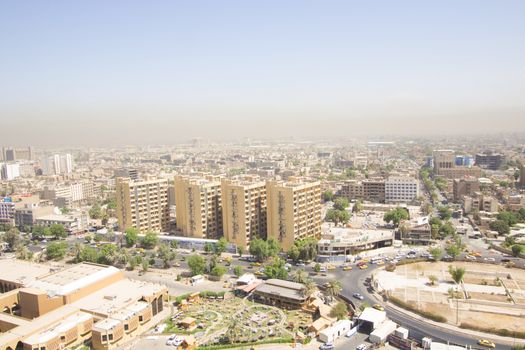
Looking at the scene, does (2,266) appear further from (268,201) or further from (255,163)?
(255,163)

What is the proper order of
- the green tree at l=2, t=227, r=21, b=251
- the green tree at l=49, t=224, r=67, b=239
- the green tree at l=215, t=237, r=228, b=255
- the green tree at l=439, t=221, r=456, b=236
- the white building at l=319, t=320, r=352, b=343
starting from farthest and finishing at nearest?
the green tree at l=49, t=224, r=67, b=239 → the green tree at l=2, t=227, r=21, b=251 → the green tree at l=439, t=221, r=456, b=236 → the green tree at l=215, t=237, r=228, b=255 → the white building at l=319, t=320, r=352, b=343

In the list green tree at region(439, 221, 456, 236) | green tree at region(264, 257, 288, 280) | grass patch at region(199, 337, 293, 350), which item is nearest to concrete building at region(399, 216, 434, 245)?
green tree at region(439, 221, 456, 236)

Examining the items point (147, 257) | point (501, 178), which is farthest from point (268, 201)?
point (501, 178)

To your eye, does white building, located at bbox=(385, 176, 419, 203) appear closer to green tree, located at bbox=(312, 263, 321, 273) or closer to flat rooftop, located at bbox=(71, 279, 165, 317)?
green tree, located at bbox=(312, 263, 321, 273)

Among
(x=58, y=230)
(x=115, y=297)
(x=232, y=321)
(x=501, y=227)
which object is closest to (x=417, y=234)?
(x=501, y=227)

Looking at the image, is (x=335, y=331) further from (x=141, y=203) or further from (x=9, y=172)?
(x=9, y=172)

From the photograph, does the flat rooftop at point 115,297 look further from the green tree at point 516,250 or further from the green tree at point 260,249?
the green tree at point 516,250

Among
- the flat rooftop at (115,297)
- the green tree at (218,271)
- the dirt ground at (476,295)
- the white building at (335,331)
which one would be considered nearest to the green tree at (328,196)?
the dirt ground at (476,295)
